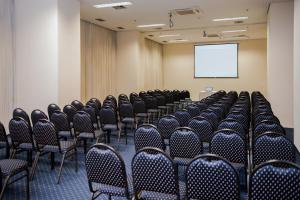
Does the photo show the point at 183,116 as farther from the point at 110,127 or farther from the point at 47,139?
the point at 47,139

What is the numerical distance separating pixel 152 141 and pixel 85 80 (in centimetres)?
904

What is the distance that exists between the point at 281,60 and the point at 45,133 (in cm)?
836

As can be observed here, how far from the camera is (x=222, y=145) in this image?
3.78m

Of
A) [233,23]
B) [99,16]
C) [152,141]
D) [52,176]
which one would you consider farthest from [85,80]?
[152,141]

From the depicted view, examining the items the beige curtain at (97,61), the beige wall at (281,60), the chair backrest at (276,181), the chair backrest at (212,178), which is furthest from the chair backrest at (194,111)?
the beige curtain at (97,61)

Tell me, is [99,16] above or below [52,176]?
above

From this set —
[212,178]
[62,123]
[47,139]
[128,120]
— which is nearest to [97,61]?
[128,120]

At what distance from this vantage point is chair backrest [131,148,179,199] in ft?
8.98

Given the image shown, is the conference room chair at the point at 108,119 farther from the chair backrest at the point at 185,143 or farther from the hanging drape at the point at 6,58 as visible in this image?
the hanging drape at the point at 6,58

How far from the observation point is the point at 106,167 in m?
3.01

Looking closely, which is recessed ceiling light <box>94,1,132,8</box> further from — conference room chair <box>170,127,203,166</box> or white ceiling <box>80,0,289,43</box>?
conference room chair <box>170,127,203,166</box>

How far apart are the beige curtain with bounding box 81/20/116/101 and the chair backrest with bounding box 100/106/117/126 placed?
580 cm

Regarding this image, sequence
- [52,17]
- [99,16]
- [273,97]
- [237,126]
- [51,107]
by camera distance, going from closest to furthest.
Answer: [237,126]
[51,107]
[52,17]
[273,97]
[99,16]

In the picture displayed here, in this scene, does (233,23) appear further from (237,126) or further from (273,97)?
(237,126)
